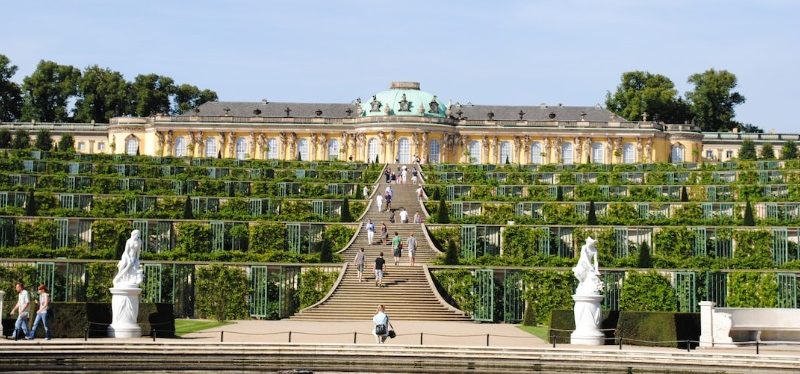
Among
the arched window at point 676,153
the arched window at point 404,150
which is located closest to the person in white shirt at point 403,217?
the arched window at point 404,150

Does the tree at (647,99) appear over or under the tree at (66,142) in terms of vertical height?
over

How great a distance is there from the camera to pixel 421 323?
36562 millimetres

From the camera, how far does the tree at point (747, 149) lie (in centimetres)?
9244

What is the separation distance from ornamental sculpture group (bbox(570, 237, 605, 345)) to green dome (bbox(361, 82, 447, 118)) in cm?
6207

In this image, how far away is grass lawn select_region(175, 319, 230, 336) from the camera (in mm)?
33156

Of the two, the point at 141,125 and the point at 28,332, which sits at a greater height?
→ the point at 141,125

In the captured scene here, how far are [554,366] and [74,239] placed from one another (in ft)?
77.3

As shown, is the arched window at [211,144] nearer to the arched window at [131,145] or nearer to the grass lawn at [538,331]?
the arched window at [131,145]

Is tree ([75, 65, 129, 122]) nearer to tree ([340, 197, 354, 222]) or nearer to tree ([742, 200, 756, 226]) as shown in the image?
tree ([340, 197, 354, 222])

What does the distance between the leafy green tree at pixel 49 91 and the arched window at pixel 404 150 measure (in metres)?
27.4

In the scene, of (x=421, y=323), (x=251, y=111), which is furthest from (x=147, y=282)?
(x=251, y=111)

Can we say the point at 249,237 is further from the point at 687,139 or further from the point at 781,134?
the point at 781,134

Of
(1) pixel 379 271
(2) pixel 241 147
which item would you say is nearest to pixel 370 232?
(1) pixel 379 271

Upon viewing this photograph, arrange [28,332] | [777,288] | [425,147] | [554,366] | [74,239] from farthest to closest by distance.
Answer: [425,147]
[74,239]
[777,288]
[28,332]
[554,366]
